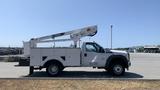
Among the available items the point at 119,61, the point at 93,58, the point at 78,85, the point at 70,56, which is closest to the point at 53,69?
the point at 70,56

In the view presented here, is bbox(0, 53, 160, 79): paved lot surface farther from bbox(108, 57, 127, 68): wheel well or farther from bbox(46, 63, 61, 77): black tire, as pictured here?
bbox(108, 57, 127, 68): wheel well

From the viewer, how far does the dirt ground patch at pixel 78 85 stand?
13.3 meters

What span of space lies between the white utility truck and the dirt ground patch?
3.54 meters

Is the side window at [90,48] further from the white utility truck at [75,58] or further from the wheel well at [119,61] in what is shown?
the wheel well at [119,61]

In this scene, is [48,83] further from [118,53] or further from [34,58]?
[118,53]

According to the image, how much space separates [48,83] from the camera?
14320mm

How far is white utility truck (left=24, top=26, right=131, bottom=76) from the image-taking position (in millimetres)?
18234

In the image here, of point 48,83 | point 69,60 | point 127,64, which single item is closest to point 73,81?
point 48,83

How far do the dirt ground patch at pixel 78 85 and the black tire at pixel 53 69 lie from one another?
3.51 m

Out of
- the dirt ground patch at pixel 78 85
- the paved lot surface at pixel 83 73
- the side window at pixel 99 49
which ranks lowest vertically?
the dirt ground patch at pixel 78 85

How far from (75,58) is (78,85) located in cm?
466

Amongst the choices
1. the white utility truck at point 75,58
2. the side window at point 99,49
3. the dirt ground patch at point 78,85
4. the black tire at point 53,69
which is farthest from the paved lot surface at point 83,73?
the dirt ground patch at point 78,85

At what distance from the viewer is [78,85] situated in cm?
1391

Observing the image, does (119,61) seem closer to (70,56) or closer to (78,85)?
(70,56)
